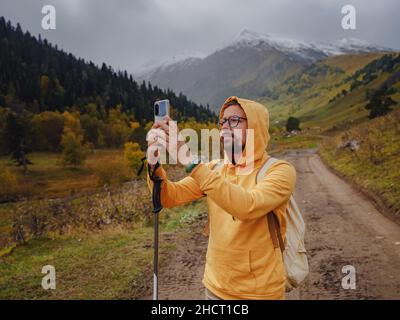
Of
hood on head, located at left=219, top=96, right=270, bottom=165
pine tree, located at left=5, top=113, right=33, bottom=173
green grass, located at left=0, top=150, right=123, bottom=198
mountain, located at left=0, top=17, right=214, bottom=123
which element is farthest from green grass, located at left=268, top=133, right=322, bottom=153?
pine tree, located at left=5, top=113, right=33, bottom=173

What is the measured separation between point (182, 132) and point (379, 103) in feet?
175

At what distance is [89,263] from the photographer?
720 centimetres

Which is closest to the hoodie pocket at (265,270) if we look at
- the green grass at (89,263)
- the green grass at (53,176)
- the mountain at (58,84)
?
the green grass at (89,263)

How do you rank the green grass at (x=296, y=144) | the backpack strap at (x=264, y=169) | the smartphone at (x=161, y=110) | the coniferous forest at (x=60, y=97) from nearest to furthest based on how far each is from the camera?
the smartphone at (x=161, y=110) → the backpack strap at (x=264, y=169) → the green grass at (x=296, y=144) → the coniferous forest at (x=60, y=97)

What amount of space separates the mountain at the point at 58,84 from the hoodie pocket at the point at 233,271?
279ft

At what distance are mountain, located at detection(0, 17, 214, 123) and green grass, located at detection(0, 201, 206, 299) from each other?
78.3 m

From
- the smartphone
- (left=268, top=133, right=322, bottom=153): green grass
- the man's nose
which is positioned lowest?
the man's nose

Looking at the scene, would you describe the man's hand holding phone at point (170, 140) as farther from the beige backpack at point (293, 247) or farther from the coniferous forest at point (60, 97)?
the coniferous forest at point (60, 97)

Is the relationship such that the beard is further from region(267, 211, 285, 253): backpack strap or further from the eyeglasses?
region(267, 211, 285, 253): backpack strap

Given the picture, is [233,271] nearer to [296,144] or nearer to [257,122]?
[257,122]

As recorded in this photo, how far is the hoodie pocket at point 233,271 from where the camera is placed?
7.64 feet

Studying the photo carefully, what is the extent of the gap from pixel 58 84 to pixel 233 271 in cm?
11162

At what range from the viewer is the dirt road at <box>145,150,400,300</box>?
551cm
